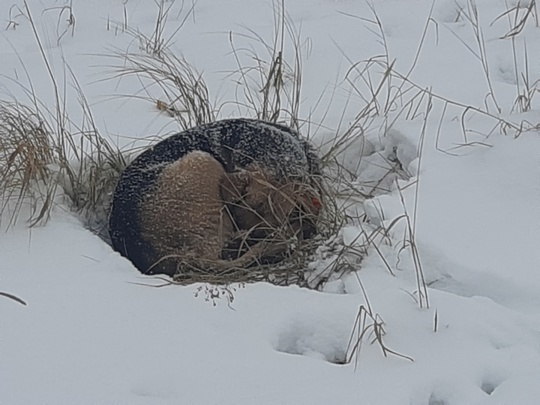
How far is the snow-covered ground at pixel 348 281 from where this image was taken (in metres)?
2.12

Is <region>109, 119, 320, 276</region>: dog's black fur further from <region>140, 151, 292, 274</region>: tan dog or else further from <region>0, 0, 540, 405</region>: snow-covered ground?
<region>0, 0, 540, 405</region>: snow-covered ground

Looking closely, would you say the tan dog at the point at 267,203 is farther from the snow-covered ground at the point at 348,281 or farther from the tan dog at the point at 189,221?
the snow-covered ground at the point at 348,281

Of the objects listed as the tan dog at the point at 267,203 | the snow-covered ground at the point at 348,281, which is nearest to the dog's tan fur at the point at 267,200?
the tan dog at the point at 267,203

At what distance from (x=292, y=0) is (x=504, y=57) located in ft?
4.77

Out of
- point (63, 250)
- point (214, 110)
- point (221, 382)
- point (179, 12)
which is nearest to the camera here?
point (221, 382)

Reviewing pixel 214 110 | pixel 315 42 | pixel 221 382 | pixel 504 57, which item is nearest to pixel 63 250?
pixel 221 382

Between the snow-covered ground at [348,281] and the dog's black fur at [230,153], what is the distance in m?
0.26

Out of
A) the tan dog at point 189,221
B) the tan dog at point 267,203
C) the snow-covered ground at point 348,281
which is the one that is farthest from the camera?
the tan dog at point 267,203

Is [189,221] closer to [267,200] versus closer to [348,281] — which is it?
[267,200]

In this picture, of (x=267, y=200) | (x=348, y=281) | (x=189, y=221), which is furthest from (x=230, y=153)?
(x=348, y=281)

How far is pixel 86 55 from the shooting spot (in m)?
4.48

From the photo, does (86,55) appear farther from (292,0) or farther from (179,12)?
(292,0)

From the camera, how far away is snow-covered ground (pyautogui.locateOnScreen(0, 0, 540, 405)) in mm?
2123

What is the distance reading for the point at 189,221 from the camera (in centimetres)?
299
